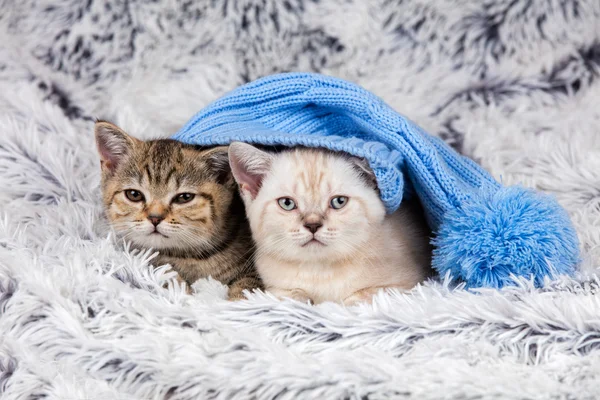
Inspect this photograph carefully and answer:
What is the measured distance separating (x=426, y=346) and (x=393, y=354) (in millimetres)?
57

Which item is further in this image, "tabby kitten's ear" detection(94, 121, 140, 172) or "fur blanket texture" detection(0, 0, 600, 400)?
"tabby kitten's ear" detection(94, 121, 140, 172)

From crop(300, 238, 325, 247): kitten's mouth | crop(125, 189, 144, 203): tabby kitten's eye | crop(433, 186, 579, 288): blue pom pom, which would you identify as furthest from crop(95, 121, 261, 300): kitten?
crop(433, 186, 579, 288): blue pom pom

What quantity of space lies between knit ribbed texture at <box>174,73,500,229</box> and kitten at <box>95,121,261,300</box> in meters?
0.08

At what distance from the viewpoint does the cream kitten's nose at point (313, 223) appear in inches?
55.5

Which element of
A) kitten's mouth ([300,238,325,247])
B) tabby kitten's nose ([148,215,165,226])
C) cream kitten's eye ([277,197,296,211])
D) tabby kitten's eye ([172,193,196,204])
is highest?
cream kitten's eye ([277,197,296,211])

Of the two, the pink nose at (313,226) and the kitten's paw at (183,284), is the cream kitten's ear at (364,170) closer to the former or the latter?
the pink nose at (313,226)

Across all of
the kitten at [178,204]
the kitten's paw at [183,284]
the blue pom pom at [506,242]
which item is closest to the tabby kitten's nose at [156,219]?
the kitten at [178,204]

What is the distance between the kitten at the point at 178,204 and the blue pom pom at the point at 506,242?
0.46 m

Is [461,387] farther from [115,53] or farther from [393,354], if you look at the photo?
[115,53]

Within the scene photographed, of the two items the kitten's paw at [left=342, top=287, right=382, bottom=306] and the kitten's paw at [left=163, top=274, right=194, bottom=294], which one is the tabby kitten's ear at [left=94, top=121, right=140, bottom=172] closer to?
the kitten's paw at [left=163, top=274, right=194, bottom=294]

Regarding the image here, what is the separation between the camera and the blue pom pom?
A: 1422 mm

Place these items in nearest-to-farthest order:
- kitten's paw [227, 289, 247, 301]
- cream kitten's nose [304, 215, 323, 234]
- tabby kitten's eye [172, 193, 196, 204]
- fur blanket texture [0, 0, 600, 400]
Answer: fur blanket texture [0, 0, 600, 400] → cream kitten's nose [304, 215, 323, 234] → kitten's paw [227, 289, 247, 301] → tabby kitten's eye [172, 193, 196, 204]

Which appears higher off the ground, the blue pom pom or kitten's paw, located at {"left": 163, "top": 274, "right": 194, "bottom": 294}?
the blue pom pom

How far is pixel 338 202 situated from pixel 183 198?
0.38 meters
